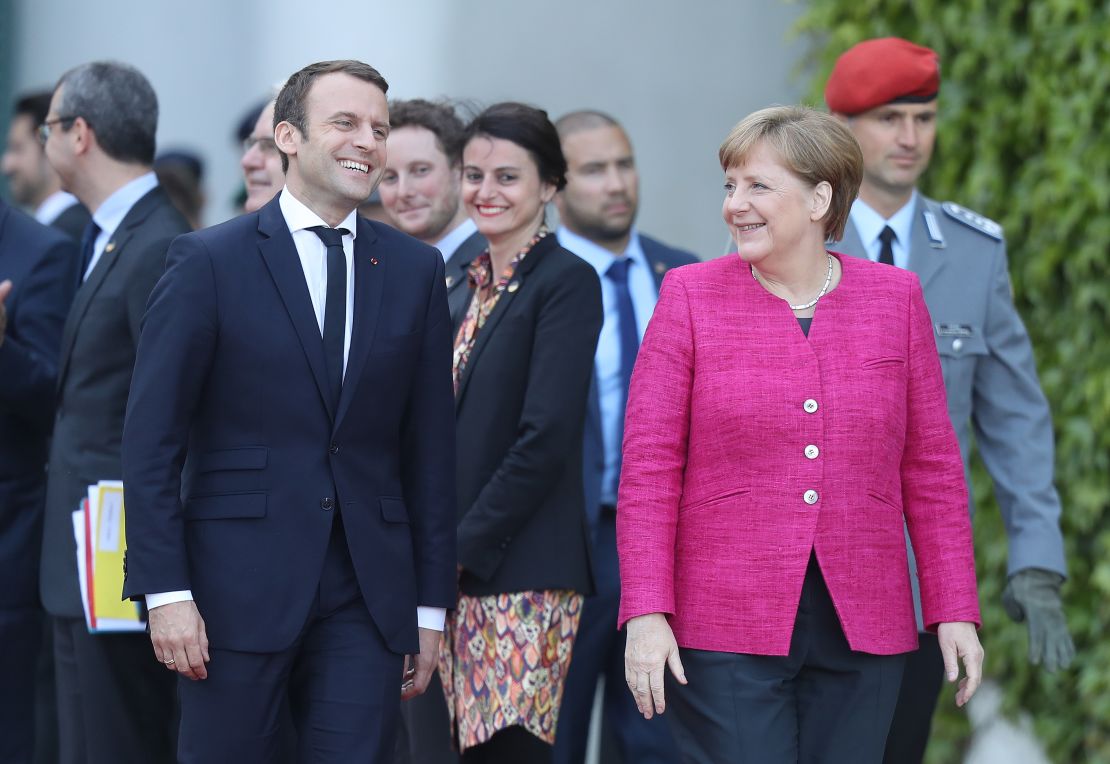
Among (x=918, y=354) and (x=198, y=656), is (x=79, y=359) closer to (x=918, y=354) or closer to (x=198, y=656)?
(x=198, y=656)

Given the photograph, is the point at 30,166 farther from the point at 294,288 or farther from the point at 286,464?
the point at 286,464

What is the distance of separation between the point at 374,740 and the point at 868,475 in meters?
1.16

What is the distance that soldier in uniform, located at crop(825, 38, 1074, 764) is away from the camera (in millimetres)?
4398

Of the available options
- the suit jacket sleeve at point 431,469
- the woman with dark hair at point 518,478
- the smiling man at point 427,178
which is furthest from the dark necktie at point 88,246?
the suit jacket sleeve at point 431,469

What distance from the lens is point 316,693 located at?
3.44m

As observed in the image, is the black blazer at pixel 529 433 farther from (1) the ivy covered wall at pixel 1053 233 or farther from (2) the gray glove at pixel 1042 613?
(1) the ivy covered wall at pixel 1053 233

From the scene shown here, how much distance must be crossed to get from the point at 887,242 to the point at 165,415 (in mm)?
2099

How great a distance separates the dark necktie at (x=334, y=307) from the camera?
11.4 ft

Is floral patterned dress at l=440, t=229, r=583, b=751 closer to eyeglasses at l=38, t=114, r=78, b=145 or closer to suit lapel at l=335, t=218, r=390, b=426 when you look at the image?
suit lapel at l=335, t=218, r=390, b=426

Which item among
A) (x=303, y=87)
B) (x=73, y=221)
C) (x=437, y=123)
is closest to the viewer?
(x=303, y=87)

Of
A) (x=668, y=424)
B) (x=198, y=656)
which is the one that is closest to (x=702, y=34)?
(x=668, y=424)

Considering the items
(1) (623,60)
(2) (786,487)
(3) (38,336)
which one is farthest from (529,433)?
(1) (623,60)

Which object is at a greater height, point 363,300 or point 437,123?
point 437,123

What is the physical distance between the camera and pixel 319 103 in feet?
11.8
